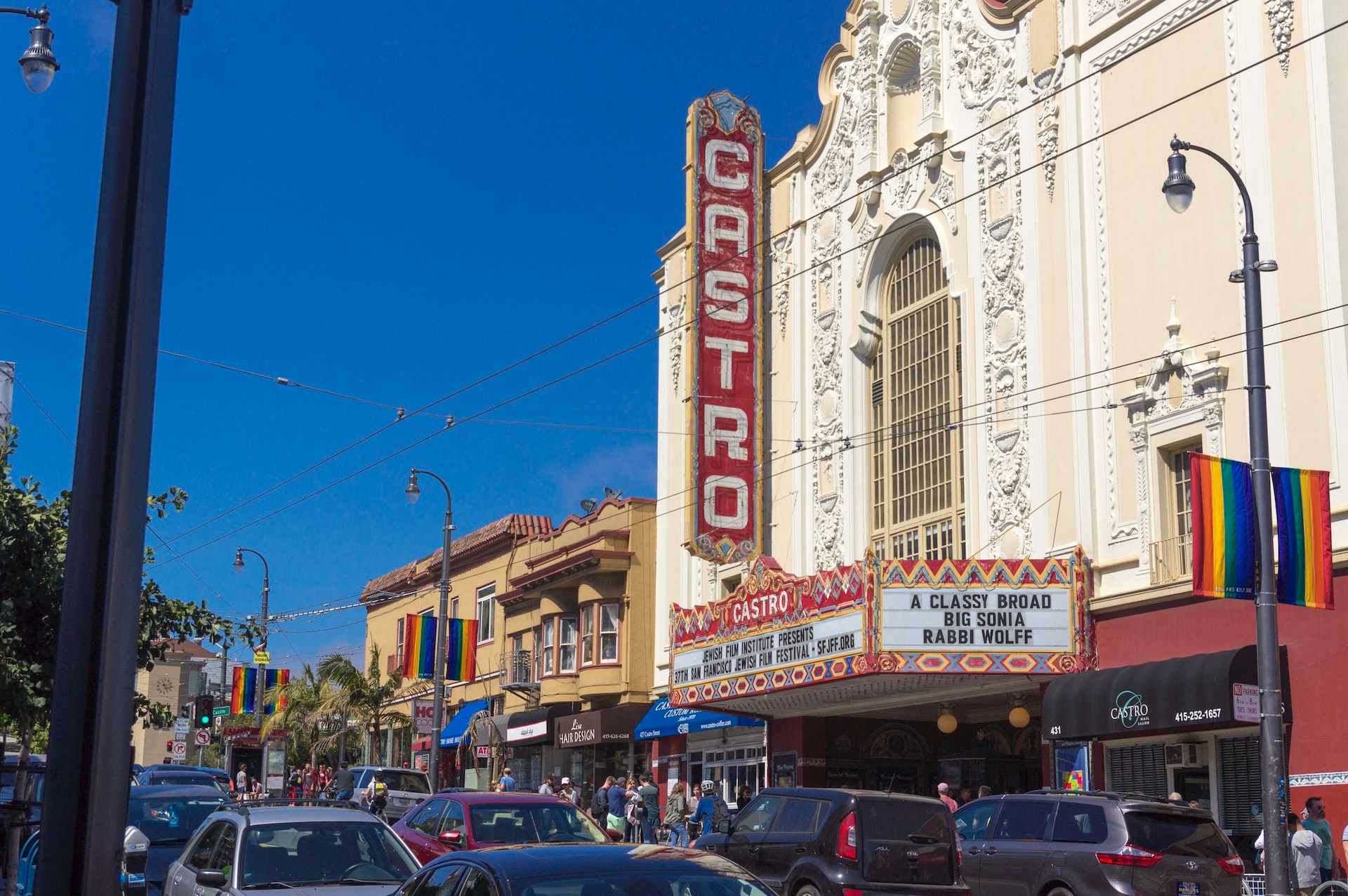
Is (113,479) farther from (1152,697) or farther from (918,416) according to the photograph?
(918,416)

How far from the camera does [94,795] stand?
15.1ft

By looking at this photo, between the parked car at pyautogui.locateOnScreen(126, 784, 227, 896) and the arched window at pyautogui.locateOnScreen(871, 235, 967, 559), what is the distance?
14.7 m

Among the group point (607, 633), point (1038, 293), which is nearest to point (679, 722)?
point (607, 633)

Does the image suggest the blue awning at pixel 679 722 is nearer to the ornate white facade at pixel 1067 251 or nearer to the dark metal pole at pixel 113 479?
the ornate white facade at pixel 1067 251

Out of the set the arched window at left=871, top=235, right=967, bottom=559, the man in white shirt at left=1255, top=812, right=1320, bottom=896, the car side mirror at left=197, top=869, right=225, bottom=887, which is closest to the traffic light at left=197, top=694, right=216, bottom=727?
the arched window at left=871, top=235, right=967, bottom=559

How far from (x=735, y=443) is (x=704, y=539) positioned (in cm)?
237

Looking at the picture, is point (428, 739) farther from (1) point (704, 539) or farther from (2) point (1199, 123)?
(2) point (1199, 123)

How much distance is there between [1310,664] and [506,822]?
11243 mm

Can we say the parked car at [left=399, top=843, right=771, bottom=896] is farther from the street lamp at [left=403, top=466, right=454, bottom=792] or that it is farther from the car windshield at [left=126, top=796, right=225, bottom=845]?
the street lamp at [left=403, top=466, right=454, bottom=792]

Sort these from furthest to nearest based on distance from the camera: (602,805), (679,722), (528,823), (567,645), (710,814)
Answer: (567,645), (679,722), (602,805), (710,814), (528,823)

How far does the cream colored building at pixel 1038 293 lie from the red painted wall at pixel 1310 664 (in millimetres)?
192

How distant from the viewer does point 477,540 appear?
50.1m

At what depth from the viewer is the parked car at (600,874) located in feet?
23.2

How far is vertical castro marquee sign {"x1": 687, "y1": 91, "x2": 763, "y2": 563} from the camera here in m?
32.8
